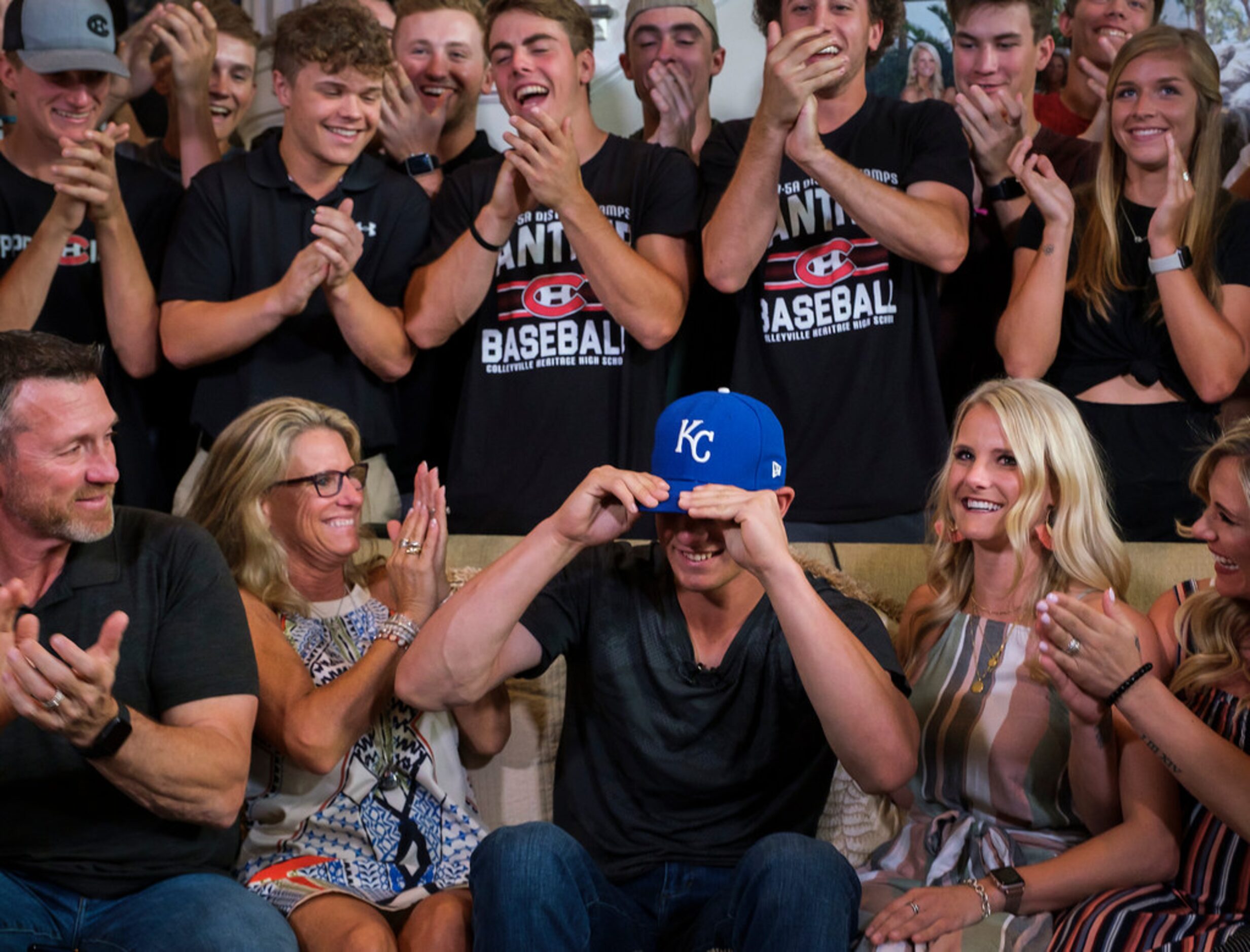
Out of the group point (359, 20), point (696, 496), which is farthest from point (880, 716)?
point (359, 20)

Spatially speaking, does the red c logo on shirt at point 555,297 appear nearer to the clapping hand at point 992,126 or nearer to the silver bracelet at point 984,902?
the clapping hand at point 992,126

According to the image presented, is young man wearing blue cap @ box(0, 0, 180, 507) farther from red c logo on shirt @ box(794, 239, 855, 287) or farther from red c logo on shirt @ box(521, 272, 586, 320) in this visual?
red c logo on shirt @ box(794, 239, 855, 287)

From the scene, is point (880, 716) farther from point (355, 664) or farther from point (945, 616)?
point (355, 664)

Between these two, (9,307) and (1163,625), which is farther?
(9,307)

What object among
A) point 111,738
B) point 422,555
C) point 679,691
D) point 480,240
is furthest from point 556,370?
point 111,738

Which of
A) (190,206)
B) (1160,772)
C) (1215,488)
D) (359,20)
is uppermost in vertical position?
(359,20)

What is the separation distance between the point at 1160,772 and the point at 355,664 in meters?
1.28

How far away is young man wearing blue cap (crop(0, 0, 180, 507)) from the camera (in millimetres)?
2977

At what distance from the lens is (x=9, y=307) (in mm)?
2975

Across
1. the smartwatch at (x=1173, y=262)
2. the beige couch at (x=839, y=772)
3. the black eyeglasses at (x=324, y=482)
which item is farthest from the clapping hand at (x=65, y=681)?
the smartwatch at (x=1173, y=262)

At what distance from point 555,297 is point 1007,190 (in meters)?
1.05

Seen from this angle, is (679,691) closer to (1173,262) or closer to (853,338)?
(853,338)

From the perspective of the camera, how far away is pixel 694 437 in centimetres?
219

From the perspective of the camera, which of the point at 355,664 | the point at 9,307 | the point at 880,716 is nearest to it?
the point at 880,716
